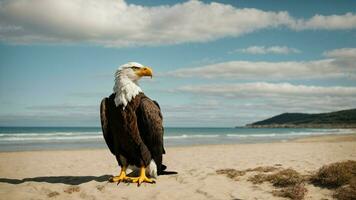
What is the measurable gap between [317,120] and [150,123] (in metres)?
131

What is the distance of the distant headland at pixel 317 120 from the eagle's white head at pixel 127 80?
109m

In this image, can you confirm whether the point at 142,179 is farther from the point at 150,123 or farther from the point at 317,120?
the point at 317,120

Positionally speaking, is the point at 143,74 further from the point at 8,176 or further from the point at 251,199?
the point at 8,176

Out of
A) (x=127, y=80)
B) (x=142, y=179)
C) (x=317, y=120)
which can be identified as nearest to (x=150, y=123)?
(x=127, y=80)

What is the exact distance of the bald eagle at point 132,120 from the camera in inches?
271

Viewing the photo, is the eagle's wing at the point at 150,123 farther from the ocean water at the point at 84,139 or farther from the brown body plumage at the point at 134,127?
the ocean water at the point at 84,139

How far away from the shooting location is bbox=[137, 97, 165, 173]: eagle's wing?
6957 millimetres

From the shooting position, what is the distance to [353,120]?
116m

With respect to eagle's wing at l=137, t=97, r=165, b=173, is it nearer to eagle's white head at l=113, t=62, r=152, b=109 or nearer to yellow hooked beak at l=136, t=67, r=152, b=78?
eagle's white head at l=113, t=62, r=152, b=109

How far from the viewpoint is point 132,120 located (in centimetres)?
688

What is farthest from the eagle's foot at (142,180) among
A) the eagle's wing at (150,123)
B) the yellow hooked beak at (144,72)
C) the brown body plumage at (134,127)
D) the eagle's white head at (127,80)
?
the yellow hooked beak at (144,72)

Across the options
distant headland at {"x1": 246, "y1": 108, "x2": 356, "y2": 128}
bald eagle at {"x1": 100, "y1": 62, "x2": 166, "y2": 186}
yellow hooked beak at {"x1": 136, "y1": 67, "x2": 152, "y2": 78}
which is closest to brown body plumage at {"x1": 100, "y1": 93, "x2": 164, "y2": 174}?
bald eagle at {"x1": 100, "y1": 62, "x2": 166, "y2": 186}

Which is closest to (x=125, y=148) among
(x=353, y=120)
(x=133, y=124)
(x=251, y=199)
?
(x=133, y=124)

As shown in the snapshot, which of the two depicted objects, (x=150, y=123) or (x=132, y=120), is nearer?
(x=132, y=120)
